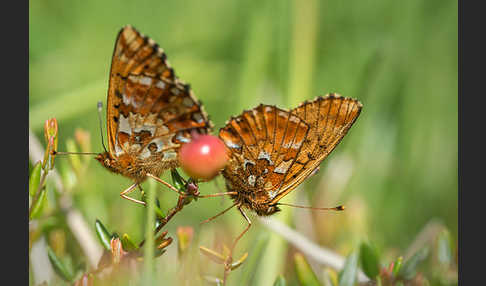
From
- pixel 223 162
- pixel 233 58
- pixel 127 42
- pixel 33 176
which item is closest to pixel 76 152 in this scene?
pixel 33 176

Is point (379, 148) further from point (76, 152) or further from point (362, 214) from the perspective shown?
point (76, 152)

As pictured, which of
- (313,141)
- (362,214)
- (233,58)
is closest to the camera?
(313,141)

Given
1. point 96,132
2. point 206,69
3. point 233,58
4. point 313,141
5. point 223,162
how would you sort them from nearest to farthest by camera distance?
point 223,162 → point 313,141 → point 96,132 → point 206,69 → point 233,58

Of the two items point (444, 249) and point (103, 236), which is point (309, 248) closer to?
point (444, 249)

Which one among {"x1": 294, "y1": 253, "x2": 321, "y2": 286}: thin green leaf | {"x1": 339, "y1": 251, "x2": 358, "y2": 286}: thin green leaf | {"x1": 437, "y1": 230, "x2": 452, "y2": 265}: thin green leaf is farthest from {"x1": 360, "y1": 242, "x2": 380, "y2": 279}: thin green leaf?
{"x1": 437, "y1": 230, "x2": 452, "y2": 265}: thin green leaf

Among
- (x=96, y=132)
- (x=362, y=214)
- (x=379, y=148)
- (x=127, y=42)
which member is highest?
(x=127, y=42)

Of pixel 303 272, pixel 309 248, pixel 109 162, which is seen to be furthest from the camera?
pixel 309 248

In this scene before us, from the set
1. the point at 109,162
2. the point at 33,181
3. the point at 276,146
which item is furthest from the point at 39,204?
the point at 276,146

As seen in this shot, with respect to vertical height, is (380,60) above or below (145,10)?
below
